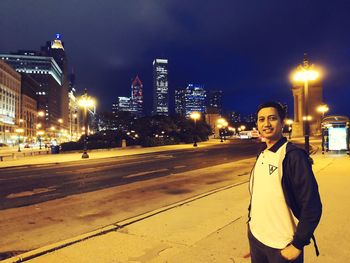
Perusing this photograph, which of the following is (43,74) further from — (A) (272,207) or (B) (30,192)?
(A) (272,207)

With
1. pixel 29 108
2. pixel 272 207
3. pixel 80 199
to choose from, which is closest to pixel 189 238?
pixel 272 207

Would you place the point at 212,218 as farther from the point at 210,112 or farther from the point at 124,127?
the point at 210,112

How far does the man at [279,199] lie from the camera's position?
8.95 ft

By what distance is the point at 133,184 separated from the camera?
14398 mm

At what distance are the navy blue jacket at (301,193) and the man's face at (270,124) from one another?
0.54ft

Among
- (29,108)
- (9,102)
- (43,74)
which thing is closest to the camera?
(9,102)

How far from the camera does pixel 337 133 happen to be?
1025 inches

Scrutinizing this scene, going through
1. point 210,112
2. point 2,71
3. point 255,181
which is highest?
point 2,71

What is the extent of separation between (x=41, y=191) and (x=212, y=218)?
312 inches

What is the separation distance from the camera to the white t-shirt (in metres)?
2.88

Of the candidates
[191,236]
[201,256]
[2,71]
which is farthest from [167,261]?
[2,71]

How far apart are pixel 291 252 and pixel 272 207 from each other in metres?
0.37

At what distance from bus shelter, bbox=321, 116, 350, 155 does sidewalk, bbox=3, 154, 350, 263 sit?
18589 mm

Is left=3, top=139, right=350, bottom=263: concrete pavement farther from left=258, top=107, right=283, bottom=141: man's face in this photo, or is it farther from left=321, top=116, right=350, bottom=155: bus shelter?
left=321, top=116, right=350, bottom=155: bus shelter
